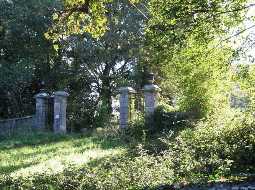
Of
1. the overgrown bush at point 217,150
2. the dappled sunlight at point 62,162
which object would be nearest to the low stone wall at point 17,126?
the dappled sunlight at point 62,162

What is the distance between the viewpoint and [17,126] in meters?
25.7

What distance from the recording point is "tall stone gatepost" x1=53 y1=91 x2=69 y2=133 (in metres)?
23.5

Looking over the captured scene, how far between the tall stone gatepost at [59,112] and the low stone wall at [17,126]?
178cm

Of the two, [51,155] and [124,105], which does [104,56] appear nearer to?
[124,105]

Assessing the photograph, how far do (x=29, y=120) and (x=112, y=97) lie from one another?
5909 millimetres

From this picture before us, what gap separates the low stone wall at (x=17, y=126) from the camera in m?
25.0

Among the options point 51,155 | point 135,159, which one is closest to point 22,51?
point 51,155

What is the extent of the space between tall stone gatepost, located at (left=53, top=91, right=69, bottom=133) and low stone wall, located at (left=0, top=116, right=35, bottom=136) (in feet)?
5.84

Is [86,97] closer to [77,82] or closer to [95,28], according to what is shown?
Result: [77,82]

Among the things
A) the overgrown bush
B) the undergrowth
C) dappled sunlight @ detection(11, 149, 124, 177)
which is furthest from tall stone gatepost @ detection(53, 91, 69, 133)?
the overgrown bush

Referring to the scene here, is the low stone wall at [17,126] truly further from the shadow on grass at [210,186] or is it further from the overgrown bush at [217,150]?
the shadow on grass at [210,186]

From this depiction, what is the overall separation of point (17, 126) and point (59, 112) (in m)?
3.17

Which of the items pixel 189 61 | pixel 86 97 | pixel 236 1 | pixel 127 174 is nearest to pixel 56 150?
pixel 189 61

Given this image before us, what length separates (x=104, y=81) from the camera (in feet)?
A: 95.8
